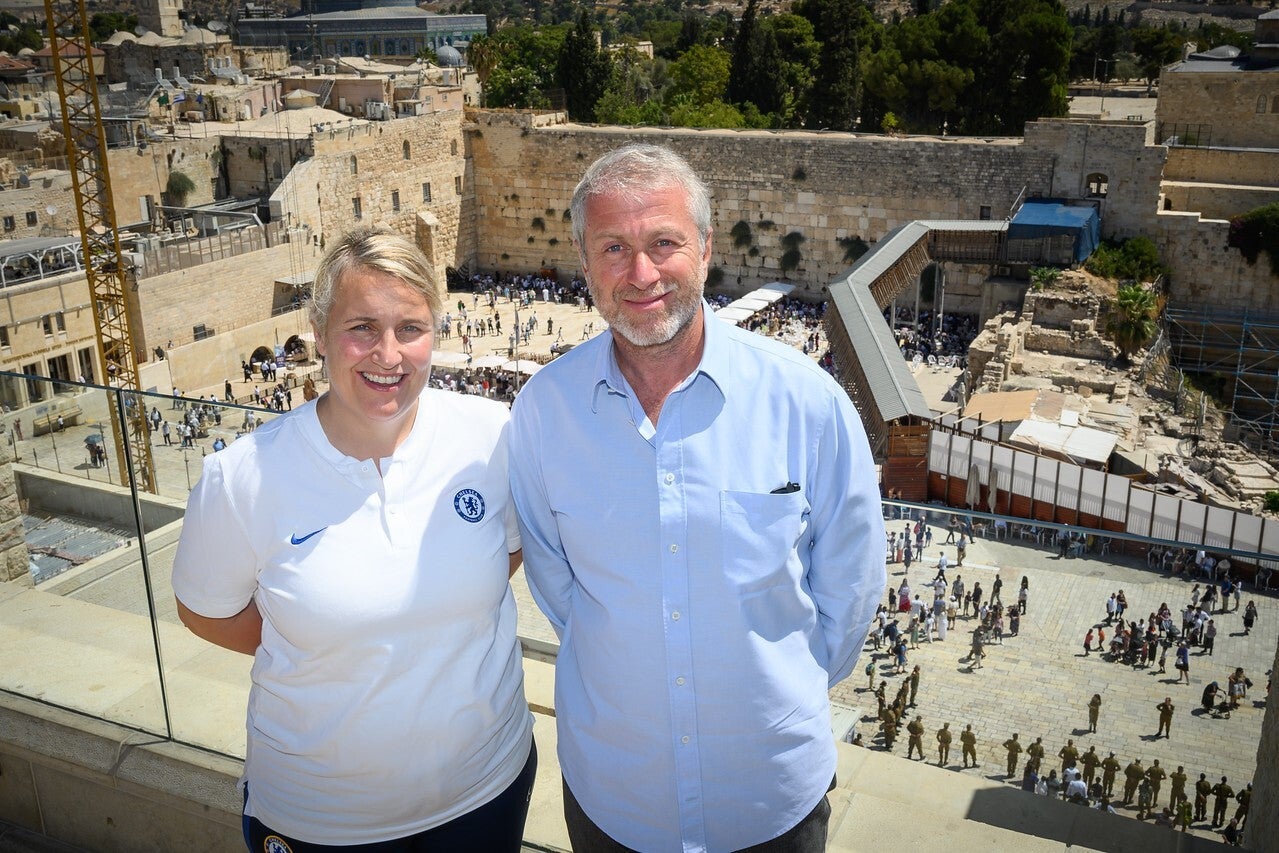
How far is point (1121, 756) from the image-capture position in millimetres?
2301

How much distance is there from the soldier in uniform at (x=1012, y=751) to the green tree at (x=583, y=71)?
29741 millimetres

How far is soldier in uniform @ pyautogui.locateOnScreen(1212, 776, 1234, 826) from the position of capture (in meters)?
2.30

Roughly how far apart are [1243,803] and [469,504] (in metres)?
1.64

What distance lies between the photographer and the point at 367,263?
6.09ft

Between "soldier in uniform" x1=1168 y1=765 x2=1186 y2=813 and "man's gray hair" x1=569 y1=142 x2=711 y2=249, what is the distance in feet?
4.61

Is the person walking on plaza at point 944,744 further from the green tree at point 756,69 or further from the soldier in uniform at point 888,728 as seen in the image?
the green tree at point 756,69

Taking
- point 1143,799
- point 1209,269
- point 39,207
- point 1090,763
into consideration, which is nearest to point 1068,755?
point 1090,763

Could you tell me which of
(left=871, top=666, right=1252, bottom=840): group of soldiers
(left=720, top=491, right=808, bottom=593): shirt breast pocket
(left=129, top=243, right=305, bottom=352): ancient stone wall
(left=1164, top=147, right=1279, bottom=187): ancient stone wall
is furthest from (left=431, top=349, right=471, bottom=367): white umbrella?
(left=720, top=491, right=808, bottom=593): shirt breast pocket

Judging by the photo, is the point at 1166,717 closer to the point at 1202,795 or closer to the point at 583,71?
the point at 1202,795

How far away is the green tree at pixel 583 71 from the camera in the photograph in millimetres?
30625

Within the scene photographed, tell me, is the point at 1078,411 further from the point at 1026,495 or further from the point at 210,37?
the point at 210,37

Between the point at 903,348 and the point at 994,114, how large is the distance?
914 centimetres

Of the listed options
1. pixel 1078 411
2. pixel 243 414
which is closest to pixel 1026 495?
pixel 243 414

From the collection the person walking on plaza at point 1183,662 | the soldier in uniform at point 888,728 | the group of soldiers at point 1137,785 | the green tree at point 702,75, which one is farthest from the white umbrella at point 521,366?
the green tree at point 702,75
